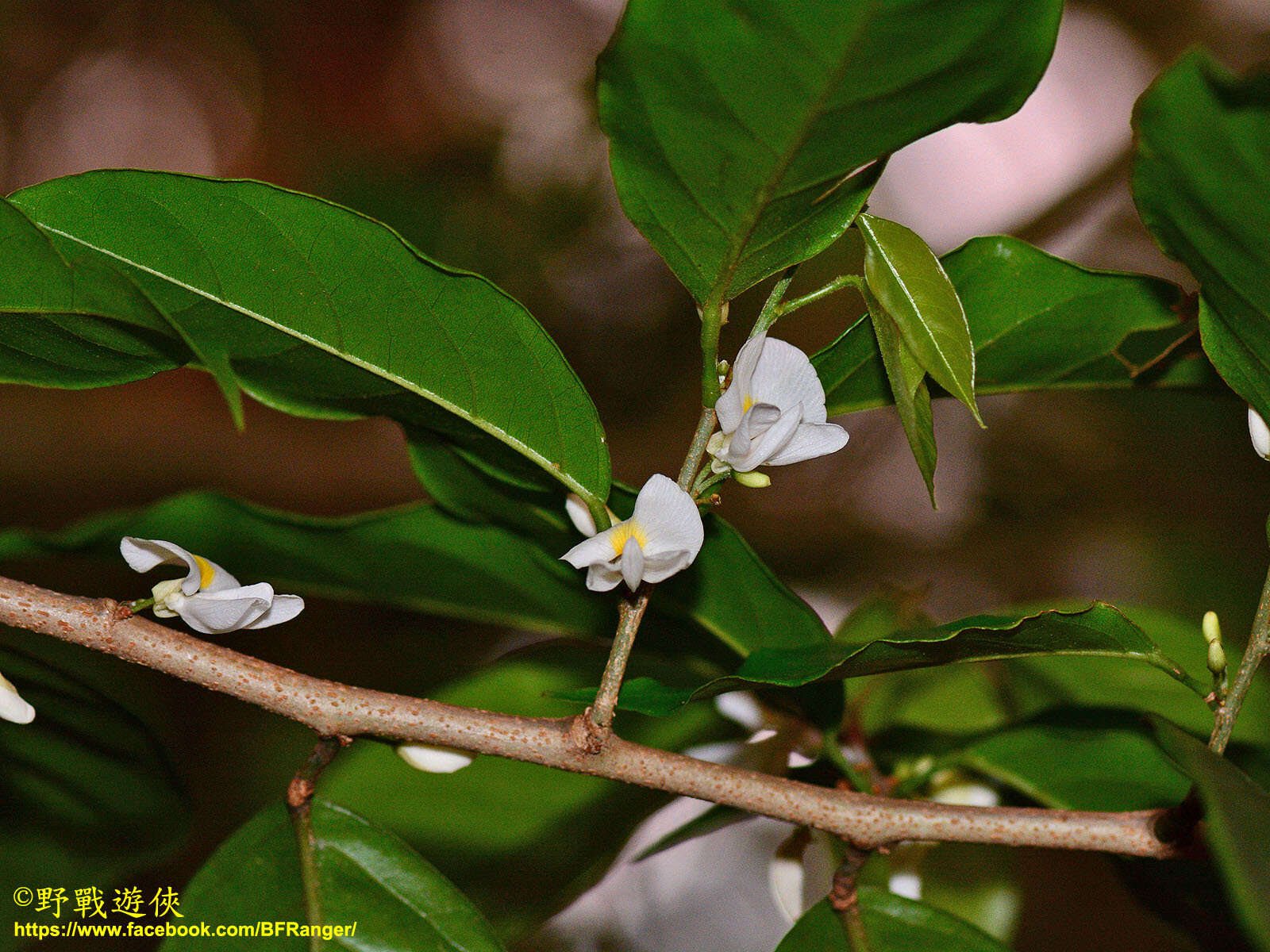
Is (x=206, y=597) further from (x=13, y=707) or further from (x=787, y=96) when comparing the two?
(x=787, y=96)

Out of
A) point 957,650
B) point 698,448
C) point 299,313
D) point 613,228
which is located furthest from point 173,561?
point 613,228

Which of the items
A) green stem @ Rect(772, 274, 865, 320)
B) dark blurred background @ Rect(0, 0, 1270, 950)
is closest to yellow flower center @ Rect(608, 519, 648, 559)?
green stem @ Rect(772, 274, 865, 320)

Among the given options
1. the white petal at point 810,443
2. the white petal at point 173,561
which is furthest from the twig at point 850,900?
the white petal at point 173,561

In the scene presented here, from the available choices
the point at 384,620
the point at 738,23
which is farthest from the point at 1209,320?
the point at 384,620

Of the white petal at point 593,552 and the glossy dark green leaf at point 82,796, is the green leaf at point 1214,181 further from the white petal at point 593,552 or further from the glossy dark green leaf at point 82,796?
the glossy dark green leaf at point 82,796

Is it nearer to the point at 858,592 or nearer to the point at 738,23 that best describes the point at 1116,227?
the point at 858,592

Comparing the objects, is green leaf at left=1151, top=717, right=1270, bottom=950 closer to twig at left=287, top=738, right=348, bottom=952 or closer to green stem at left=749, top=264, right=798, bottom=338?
green stem at left=749, top=264, right=798, bottom=338
